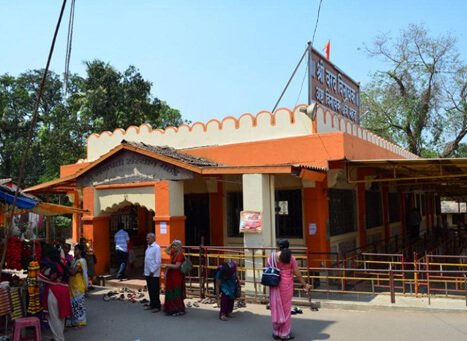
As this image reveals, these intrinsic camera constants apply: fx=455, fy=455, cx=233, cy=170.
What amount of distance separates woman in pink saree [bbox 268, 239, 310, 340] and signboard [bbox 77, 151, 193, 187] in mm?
4014

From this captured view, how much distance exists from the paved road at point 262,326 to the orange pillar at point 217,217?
12.1 feet

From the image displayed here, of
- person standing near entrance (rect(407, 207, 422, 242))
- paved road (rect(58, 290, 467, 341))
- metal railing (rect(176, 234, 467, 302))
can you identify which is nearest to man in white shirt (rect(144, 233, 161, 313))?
paved road (rect(58, 290, 467, 341))

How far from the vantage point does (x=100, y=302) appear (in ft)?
32.2

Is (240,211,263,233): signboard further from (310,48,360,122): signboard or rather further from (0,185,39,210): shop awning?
(0,185,39,210): shop awning

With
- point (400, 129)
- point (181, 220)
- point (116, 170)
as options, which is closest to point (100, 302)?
point (181, 220)

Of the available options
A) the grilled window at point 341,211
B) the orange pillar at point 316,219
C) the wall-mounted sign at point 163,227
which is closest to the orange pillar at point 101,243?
the wall-mounted sign at point 163,227

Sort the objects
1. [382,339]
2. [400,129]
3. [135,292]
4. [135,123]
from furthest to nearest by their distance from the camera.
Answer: [400,129], [135,123], [135,292], [382,339]

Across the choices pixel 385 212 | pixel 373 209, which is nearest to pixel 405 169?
pixel 373 209

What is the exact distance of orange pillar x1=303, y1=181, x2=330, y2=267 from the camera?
1088 centimetres

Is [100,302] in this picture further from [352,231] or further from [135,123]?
[135,123]

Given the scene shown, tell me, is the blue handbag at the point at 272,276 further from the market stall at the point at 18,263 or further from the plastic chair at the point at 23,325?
the market stall at the point at 18,263

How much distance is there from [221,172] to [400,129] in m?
24.7

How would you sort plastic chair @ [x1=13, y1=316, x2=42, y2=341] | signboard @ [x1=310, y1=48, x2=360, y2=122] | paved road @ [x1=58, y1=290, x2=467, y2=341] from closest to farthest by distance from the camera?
1. plastic chair @ [x1=13, y1=316, x2=42, y2=341]
2. paved road @ [x1=58, y1=290, x2=467, y2=341]
3. signboard @ [x1=310, y1=48, x2=360, y2=122]

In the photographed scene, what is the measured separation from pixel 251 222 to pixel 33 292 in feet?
14.1
